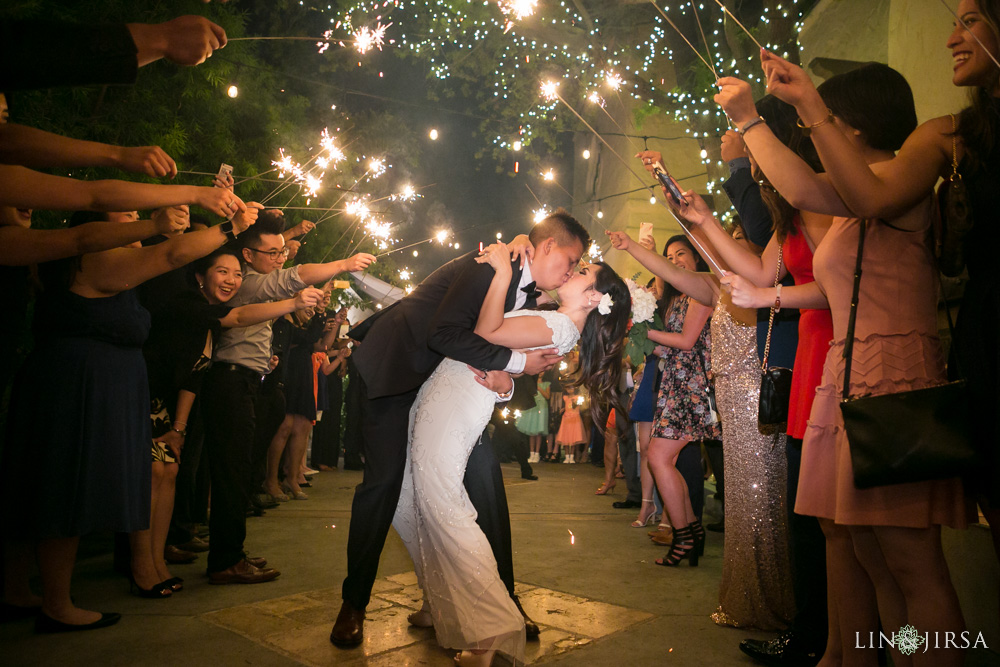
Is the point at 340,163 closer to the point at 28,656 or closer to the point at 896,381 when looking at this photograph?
the point at 28,656

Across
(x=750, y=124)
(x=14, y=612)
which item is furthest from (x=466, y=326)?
(x=14, y=612)

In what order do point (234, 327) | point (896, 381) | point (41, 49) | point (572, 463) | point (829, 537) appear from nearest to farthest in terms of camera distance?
point (41, 49) < point (896, 381) < point (829, 537) < point (234, 327) < point (572, 463)

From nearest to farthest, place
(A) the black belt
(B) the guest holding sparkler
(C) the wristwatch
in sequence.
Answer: (B) the guest holding sparkler < (C) the wristwatch < (A) the black belt

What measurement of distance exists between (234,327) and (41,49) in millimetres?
2407

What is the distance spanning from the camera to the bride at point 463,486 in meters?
2.52

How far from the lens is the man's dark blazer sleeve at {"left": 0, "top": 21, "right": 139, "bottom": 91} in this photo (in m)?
1.59

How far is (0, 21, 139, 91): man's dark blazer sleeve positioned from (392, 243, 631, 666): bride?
1.45m

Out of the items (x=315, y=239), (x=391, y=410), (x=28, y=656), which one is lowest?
(x=28, y=656)

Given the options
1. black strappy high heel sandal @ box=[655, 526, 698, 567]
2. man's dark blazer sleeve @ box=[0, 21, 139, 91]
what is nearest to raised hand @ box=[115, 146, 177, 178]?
man's dark blazer sleeve @ box=[0, 21, 139, 91]

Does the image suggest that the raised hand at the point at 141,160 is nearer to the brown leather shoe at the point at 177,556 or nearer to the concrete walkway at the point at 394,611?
the concrete walkway at the point at 394,611

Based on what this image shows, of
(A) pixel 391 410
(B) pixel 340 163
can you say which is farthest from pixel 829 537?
(B) pixel 340 163

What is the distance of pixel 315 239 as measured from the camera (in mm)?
8648

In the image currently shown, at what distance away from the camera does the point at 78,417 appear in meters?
3.00

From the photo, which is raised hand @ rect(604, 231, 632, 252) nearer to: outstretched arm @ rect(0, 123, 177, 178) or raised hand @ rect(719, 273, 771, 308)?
raised hand @ rect(719, 273, 771, 308)
